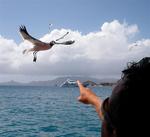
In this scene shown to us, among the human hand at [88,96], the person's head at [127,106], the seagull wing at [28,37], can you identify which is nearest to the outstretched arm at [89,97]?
the human hand at [88,96]

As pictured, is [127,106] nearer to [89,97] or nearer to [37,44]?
[89,97]

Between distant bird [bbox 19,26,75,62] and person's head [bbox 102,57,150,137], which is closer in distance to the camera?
person's head [bbox 102,57,150,137]

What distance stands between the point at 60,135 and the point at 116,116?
26282 millimetres

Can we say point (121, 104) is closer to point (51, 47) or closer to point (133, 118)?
point (133, 118)

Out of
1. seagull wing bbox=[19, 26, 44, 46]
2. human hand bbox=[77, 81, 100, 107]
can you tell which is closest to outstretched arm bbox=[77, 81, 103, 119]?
human hand bbox=[77, 81, 100, 107]

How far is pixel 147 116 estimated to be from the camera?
1848 millimetres

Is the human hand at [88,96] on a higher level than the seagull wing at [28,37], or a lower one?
lower

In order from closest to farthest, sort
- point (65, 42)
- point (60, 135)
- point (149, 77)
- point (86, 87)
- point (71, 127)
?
1. point (149, 77)
2. point (86, 87)
3. point (65, 42)
4. point (60, 135)
5. point (71, 127)

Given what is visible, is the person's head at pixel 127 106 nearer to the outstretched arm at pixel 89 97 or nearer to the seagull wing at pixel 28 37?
the outstretched arm at pixel 89 97

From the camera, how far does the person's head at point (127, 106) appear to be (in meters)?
1.81

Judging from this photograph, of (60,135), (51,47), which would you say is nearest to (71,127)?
(60,135)

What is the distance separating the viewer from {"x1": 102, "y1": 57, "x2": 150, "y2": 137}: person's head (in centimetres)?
181

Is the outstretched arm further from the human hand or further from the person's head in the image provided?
the person's head

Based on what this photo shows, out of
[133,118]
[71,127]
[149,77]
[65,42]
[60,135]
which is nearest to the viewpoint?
[133,118]
